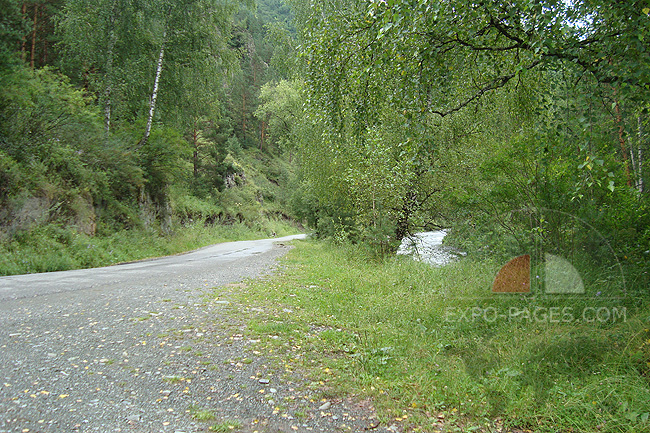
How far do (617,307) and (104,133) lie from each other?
1686 centimetres

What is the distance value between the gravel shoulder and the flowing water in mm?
5953

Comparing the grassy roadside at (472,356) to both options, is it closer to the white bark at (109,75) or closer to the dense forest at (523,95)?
the dense forest at (523,95)

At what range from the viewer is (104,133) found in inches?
615

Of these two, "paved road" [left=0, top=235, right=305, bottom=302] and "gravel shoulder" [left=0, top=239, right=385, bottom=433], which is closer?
"gravel shoulder" [left=0, top=239, right=385, bottom=433]

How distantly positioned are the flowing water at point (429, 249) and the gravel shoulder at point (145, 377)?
19.5 feet

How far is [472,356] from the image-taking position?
13.9ft

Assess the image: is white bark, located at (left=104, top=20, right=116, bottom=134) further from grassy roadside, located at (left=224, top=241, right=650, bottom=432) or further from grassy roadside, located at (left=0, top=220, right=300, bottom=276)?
grassy roadside, located at (left=224, top=241, right=650, bottom=432)

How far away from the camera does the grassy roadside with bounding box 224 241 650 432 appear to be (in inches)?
120

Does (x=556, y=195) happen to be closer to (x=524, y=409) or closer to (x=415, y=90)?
(x=415, y=90)

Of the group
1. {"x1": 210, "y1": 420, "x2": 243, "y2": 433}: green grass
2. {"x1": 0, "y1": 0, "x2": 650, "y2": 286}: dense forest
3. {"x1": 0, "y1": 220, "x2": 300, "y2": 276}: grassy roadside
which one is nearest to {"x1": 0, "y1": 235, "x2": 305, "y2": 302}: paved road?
{"x1": 0, "y1": 220, "x2": 300, "y2": 276}: grassy roadside

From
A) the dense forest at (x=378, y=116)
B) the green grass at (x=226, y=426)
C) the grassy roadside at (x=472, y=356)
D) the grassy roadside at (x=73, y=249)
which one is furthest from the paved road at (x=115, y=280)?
the green grass at (x=226, y=426)

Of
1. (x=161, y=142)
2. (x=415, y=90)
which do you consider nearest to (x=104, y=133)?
(x=161, y=142)

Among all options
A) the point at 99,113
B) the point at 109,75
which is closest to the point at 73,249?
the point at 99,113

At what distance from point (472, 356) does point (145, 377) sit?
323cm
